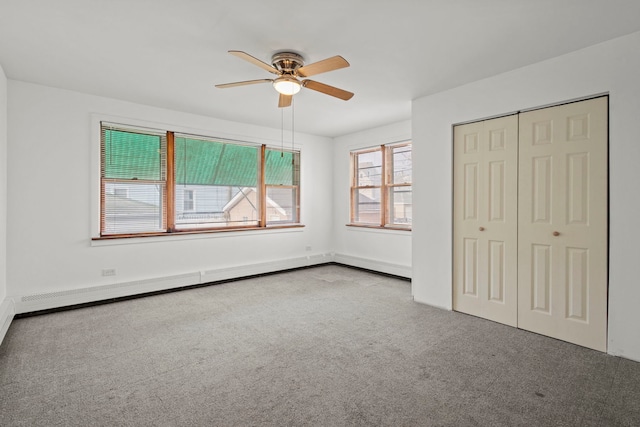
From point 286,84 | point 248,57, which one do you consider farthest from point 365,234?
point 248,57

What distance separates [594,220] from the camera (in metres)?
2.80

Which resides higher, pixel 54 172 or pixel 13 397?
pixel 54 172

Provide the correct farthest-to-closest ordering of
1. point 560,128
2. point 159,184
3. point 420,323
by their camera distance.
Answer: point 159,184 → point 420,323 → point 560,128

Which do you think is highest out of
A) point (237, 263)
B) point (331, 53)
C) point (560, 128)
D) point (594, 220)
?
point (331, 53)

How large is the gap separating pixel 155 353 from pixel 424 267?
123 inches

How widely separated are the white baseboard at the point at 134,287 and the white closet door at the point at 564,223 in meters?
3.86

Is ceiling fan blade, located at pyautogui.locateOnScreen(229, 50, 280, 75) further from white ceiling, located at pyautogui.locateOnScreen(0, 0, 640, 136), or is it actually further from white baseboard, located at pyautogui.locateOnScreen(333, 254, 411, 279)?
white baseboard, located at pyautogui.locateOnScreen(333, 254, 411, 279)

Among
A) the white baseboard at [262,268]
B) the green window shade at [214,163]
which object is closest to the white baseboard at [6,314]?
the white baseboard at [262,268]

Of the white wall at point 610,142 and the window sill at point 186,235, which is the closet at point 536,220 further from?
the window sill at point 186,235

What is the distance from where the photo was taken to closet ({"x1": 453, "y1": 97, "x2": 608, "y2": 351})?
2.81 m

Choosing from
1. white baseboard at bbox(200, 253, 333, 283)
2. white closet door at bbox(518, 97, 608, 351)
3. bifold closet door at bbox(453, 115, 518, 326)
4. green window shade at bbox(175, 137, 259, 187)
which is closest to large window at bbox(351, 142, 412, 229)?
white baseboard at bbox(200, 253, 333, 283)

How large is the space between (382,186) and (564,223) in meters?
3.06

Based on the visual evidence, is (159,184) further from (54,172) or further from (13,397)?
(13,397)

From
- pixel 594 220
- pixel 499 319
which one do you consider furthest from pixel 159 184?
pixel 594 220
